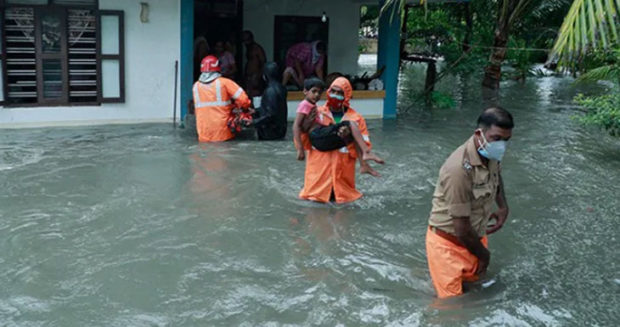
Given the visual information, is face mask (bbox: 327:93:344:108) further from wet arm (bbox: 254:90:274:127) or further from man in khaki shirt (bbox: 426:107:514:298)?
wet arm (bbox: 254:90:274:127)

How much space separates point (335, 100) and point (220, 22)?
27.4ft

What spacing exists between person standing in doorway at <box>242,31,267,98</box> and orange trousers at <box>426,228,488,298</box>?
8.32 metres

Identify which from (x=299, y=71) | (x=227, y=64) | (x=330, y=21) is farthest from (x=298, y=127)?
(x=330, y=21)

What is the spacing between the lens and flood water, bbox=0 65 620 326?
482 cm

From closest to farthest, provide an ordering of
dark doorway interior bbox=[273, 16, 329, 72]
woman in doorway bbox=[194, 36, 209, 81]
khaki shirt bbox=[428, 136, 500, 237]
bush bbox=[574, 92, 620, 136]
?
khaki shirt bbox=[428, 136, 500, 237] → bush bbox=[574, 92, 620, 136] → woman in doorway bbox=[194, 36, 209, 81] → dark doorway interior bbox=[273, 16, 329, 72]

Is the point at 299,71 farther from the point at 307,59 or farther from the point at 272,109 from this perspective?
the point at 272,109

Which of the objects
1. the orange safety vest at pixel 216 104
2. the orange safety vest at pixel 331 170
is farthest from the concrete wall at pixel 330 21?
the orange safety vest at pixel 331 170

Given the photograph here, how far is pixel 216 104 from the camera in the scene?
34.1 ft

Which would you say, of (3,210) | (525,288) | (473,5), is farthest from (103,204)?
(473,5)

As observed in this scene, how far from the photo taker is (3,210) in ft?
22.7

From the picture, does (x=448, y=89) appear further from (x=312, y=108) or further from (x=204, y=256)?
(x=204, y=256)

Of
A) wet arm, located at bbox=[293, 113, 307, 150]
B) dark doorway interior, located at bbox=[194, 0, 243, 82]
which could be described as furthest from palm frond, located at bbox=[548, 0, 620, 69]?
dark doorway interior, located at bbox=[194, 0, 243, 82]

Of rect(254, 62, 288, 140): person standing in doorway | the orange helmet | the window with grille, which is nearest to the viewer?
the orange helmet

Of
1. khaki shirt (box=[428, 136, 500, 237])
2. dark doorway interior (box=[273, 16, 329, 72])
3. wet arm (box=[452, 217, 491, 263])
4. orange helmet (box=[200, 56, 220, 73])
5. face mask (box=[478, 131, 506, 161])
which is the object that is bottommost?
wet arm (box=[452, 217, 491, 263])
